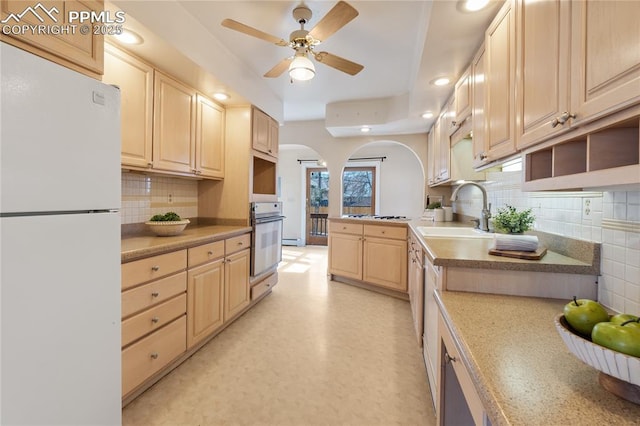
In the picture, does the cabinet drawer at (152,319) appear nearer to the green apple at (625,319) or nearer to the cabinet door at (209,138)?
the cabinet door at (209,138)

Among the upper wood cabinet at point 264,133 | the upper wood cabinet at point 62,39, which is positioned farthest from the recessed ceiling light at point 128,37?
the upper wood cabinet at point 264,133

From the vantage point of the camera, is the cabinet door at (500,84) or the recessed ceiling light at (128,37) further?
the recessed ceiling light at (128,37)

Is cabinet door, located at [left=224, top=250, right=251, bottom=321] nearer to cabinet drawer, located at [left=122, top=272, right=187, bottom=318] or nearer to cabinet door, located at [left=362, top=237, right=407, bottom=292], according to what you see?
cabinet drawer, located at [left=122, top=272, right=187, bottom=318]

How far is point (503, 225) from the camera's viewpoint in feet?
5.02

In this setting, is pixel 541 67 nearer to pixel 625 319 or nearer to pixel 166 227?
pixel 625 319

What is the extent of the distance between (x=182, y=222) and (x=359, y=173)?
5.06m

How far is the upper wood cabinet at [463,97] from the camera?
2.10 meters

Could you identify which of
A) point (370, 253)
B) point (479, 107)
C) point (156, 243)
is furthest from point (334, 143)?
point (156, 243)

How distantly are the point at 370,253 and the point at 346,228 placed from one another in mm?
491

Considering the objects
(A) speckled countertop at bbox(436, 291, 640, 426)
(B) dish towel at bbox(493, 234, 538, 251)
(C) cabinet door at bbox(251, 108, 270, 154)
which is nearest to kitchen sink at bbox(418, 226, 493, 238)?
(B) dish towel at bbox(493, 234, 538, 251)

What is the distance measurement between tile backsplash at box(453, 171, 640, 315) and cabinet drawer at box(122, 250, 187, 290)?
211 centimetres

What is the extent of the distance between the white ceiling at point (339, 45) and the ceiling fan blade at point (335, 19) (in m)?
0.24

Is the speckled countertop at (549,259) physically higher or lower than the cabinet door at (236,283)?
higher

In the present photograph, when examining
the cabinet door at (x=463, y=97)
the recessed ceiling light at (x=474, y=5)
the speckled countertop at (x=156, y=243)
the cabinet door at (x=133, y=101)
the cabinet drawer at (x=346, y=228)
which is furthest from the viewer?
the cabinet drawer at (x=346, y=228)
